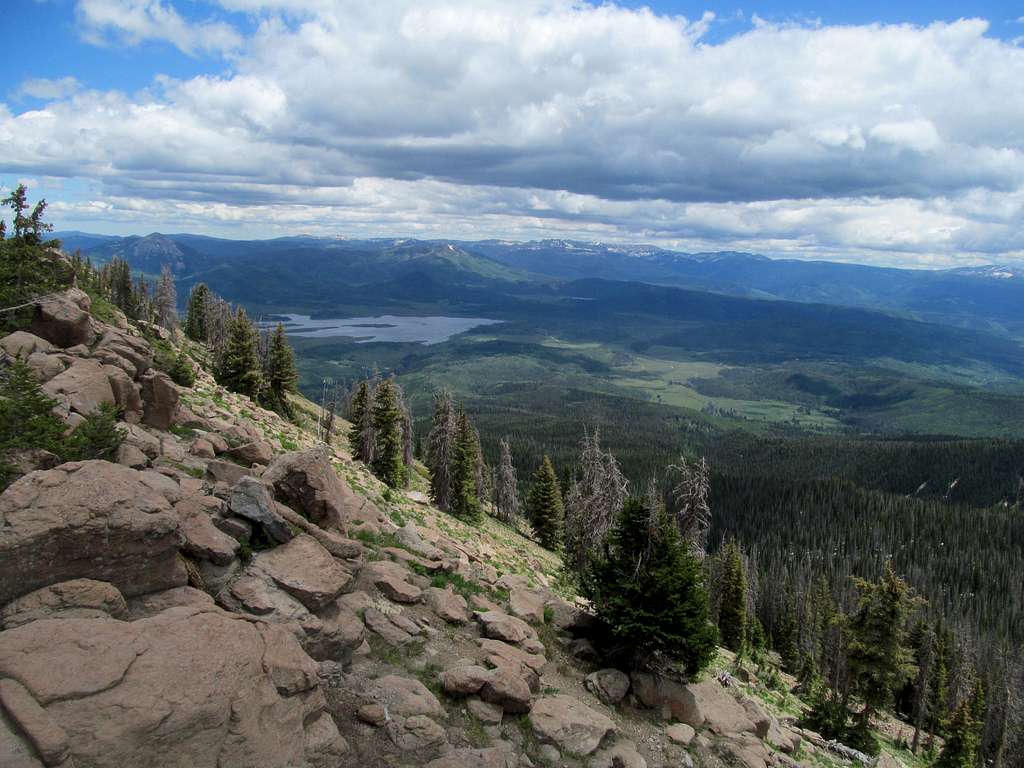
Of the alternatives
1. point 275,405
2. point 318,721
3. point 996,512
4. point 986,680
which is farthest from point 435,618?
point 996,512

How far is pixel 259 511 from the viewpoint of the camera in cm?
1798

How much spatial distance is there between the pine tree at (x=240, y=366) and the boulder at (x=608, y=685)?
51.4 metres

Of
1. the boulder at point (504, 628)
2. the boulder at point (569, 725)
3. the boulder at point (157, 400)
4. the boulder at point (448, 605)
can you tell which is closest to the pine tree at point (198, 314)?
the boulder at point (157, 400)

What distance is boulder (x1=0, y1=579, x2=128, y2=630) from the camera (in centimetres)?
1167

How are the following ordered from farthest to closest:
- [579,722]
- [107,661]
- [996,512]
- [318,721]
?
[996,512]
[579,722]
[318,721]
[107,661]

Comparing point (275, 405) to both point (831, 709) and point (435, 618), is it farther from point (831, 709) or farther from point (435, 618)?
point (831, 709)

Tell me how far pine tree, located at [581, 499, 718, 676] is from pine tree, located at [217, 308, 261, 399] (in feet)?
160

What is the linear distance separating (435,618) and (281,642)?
7230 millimetres

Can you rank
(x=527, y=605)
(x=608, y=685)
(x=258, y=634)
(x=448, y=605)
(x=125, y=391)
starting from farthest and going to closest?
(x=527, y=605) < (x=125, y=391) < (x=448, y=605) < (x=608, y=685) < (x=258, y=634)

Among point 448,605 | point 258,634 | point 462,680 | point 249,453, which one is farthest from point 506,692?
point 249,453

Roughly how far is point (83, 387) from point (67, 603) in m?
12.7

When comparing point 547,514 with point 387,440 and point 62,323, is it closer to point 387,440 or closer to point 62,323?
point 387,440

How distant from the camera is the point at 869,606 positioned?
3638 centimetres

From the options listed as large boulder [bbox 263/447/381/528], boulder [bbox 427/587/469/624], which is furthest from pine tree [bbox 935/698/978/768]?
large boulder [bbox 263/447/381/528]
